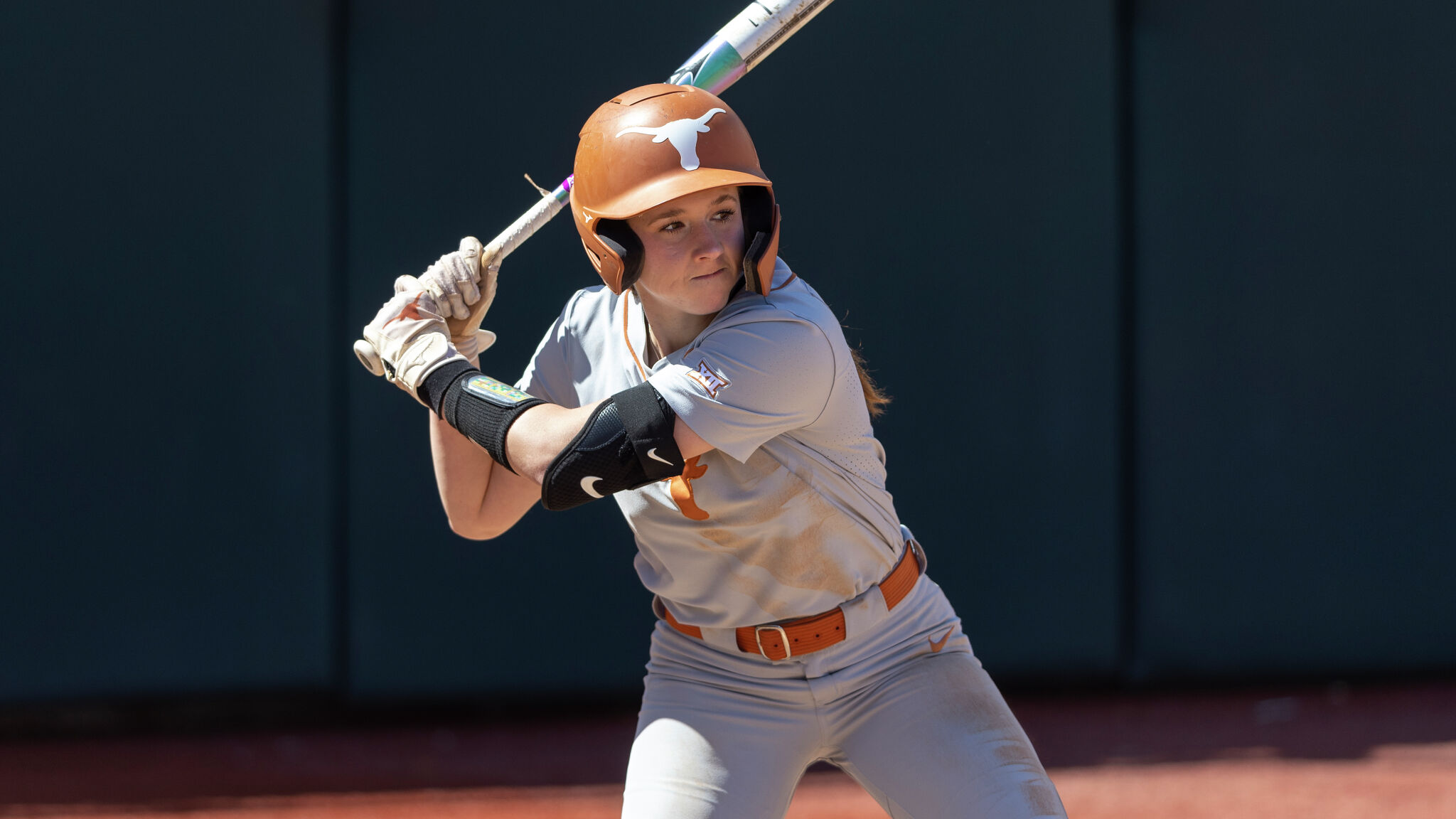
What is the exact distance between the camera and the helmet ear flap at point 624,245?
2.05m

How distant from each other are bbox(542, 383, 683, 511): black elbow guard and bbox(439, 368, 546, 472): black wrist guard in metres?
0.11

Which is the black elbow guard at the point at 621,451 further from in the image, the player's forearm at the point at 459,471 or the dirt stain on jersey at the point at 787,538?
the player's forearm at the point at 459,471

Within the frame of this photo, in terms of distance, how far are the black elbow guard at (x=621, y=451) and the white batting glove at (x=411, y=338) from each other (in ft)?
1.14

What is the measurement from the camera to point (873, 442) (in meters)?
2.19

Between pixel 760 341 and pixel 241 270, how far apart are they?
2924mm

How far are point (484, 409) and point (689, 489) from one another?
352 mm

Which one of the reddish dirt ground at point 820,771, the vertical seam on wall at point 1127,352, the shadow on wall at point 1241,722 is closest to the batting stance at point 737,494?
the reddish dirt ground at point 820,771

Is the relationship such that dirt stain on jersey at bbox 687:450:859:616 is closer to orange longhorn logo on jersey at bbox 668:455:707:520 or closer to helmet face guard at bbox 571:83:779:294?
orange longhorn logo on jersey at bbox 668:455:707:520

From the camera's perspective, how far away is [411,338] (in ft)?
7.37

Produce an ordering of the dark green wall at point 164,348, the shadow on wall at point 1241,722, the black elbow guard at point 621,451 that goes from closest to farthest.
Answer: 1. the black elbow guard at point 621,451
2. the shadow on wall at point 1241,722
3. the dark green wall at point 164,348

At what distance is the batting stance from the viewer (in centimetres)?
195

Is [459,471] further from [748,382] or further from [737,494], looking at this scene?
[748,382]

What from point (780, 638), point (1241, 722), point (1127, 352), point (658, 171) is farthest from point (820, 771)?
point (658, 171)

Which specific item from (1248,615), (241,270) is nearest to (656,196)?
(241,270)
